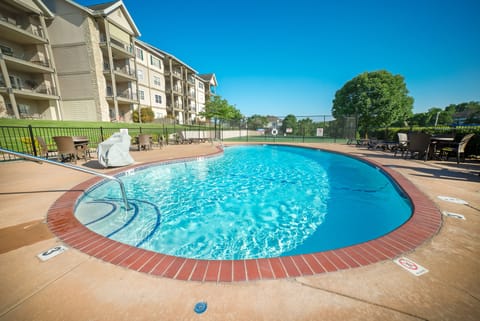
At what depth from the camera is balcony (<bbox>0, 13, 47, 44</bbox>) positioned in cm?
1323

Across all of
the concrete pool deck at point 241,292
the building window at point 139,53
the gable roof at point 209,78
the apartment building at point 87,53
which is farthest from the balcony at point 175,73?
the concrete pool deck at point 241,292

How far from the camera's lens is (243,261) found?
185 centimetres

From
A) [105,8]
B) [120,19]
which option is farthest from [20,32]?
[120,19]

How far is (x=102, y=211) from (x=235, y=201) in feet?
9.37

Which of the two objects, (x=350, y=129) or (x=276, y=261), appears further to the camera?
(x=350, y=129)

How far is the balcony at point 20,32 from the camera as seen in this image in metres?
13.2

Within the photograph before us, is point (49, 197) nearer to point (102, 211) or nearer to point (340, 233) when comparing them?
point (102, 211)

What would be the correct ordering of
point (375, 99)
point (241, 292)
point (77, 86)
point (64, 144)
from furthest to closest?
point (375, 99)
point (77, 86)
point (64, 144)
point (241, 292)

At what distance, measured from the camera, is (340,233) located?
3.39 m

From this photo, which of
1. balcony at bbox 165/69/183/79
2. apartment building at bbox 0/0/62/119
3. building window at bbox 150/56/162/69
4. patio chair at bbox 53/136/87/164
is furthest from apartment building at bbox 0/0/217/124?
patio chair at bbox 53/136/87/164

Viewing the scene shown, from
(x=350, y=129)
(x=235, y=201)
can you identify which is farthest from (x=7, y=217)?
(x=350, y=129)

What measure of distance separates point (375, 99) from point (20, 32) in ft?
119

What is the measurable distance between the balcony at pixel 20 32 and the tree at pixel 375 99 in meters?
33.5

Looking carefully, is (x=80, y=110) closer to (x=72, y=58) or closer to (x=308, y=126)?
(x=72, y=58)
